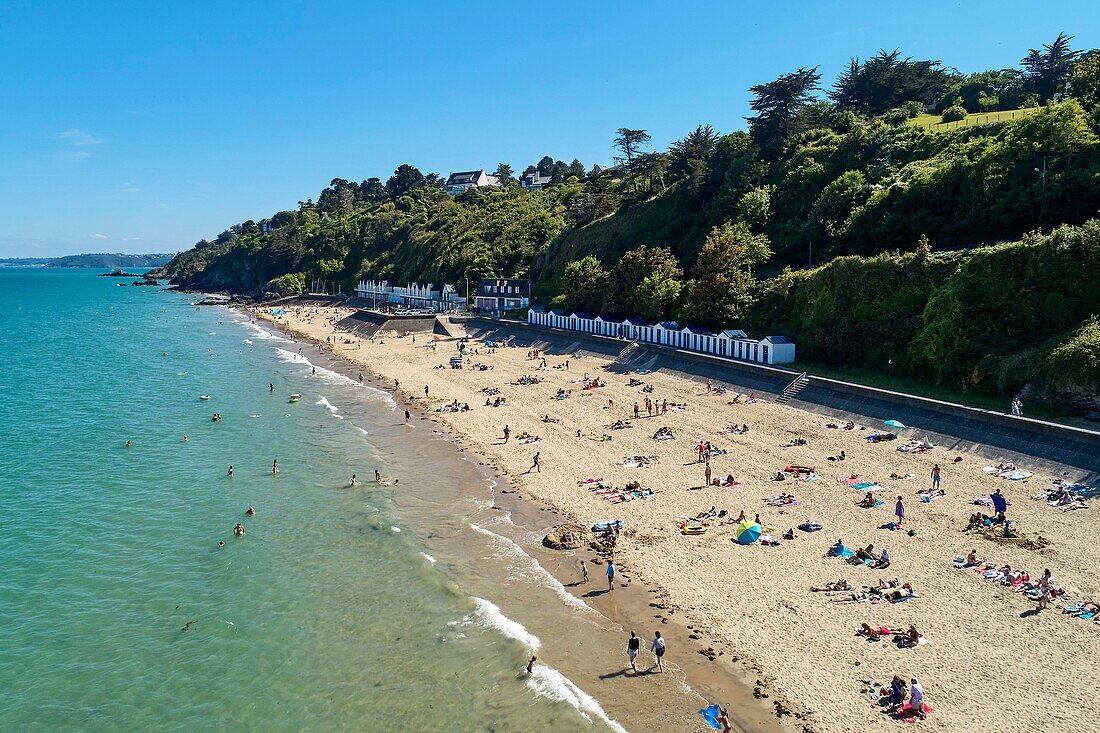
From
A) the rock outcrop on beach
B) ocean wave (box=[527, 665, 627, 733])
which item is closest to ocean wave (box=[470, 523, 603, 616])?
the rock outcrop on beach

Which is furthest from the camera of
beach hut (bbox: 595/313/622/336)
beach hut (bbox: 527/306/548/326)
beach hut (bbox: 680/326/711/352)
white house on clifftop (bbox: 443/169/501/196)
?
white house on clifftop (bbox: 443/169/501/196)

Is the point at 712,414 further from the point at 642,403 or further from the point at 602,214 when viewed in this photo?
the point at 602,214

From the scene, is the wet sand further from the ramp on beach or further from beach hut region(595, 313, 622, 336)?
the ramp on beach

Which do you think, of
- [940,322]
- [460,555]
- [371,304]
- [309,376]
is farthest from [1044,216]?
[371,304]

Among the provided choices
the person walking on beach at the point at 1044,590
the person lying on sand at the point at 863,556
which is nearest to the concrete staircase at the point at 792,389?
the person lying on sand at the point at 863,556

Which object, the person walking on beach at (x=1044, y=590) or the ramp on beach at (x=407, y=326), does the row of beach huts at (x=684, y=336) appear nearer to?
the ramp on beach at (x=407, y=326)

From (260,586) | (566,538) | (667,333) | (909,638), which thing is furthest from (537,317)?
(909,638)
